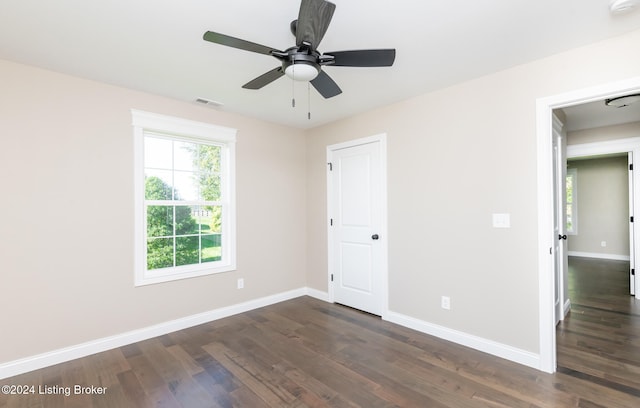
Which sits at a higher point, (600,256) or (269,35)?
(269,35)

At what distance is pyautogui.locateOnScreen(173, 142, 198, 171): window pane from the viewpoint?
3.43 m

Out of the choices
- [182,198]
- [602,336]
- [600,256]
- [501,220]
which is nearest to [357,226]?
[501,220]

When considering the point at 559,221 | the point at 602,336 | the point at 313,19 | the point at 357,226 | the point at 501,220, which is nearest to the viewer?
the point at 313,19

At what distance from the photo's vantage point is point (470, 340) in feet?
9.26

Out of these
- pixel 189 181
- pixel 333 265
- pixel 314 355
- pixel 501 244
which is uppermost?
pixel 189 181

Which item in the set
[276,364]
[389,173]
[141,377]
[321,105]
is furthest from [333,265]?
[141,377]

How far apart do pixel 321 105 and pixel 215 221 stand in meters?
1.93

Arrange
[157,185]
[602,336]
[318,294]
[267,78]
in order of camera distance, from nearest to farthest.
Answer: [267,78] → [602,336] → [157,185] → [318,294]

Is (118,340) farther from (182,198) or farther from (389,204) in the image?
(389,204)

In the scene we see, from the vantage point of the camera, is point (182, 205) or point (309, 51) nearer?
point (309, 51)

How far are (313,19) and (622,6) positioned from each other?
187 centimetres

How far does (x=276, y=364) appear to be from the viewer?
2547 millimetres

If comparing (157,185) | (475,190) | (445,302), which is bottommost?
(445,302)

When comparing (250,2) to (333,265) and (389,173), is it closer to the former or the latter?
(389,173)
